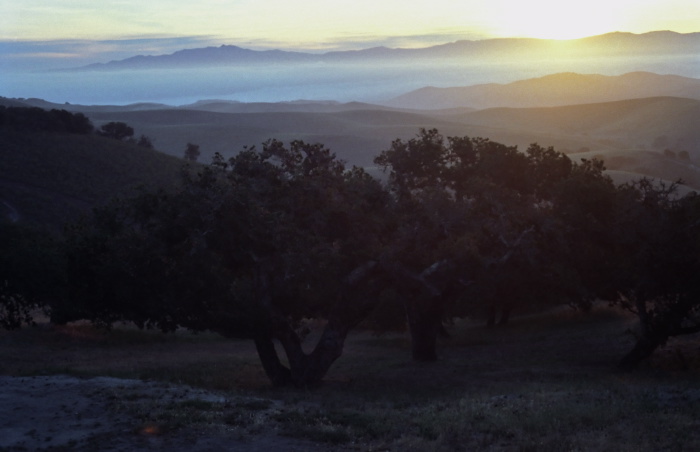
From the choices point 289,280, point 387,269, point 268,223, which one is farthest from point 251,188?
point 387,269

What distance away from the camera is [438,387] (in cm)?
1788

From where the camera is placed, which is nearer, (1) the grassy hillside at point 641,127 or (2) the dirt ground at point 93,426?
(2) the dirt ground at point 93,426

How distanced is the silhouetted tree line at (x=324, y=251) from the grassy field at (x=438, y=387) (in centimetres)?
154

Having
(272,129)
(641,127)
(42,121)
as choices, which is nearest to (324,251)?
(42,121)

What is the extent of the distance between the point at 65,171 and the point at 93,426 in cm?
4829

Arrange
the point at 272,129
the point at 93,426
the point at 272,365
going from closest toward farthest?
the point at 93,426
the point at 272,365
the point at 272,129

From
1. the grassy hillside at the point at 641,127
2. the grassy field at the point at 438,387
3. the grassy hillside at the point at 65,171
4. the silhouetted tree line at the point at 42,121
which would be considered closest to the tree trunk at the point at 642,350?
the grassy field at the point at 438,387

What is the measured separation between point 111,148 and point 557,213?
2026 inches

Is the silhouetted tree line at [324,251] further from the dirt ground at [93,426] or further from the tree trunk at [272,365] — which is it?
the dirt ground at [93,426]

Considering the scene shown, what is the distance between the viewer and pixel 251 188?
1816 cm

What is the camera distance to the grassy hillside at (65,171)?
47688 mm

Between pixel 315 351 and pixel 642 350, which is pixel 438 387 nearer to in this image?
pixel 315 351

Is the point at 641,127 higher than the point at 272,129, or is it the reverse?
the point at 272,129

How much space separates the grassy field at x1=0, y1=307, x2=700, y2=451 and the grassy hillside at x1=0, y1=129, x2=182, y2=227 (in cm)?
1969
